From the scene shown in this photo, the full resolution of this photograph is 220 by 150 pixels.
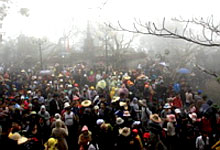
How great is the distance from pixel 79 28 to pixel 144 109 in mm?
35860

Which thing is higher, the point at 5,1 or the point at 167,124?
the point at 5,1

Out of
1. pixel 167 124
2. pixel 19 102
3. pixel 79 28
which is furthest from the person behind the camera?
pixel 79 28

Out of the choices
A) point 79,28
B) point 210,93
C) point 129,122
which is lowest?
point 210,93

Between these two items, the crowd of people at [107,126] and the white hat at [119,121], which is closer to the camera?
the crowd of people at [107,126]

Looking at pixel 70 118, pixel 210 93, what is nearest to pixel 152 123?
pixel 70 118

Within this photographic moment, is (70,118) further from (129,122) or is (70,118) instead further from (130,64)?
(130,64)

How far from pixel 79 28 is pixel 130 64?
20171mm

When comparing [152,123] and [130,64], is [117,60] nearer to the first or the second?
[130,64]

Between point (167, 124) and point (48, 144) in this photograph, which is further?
point (167, 124)

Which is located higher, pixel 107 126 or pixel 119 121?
pixel 107 126

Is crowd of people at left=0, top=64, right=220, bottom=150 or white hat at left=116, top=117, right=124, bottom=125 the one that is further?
white hat at left=116, top=117, right=124, bottom=125

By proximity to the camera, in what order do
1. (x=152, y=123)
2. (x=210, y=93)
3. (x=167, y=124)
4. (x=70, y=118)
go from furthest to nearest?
(x=210, y=93) → (x=70, y=118) → (x=167, y=124) → (x=152, y=123)

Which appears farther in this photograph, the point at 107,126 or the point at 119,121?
the point at 119,121

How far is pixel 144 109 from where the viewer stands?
8.36 meters
